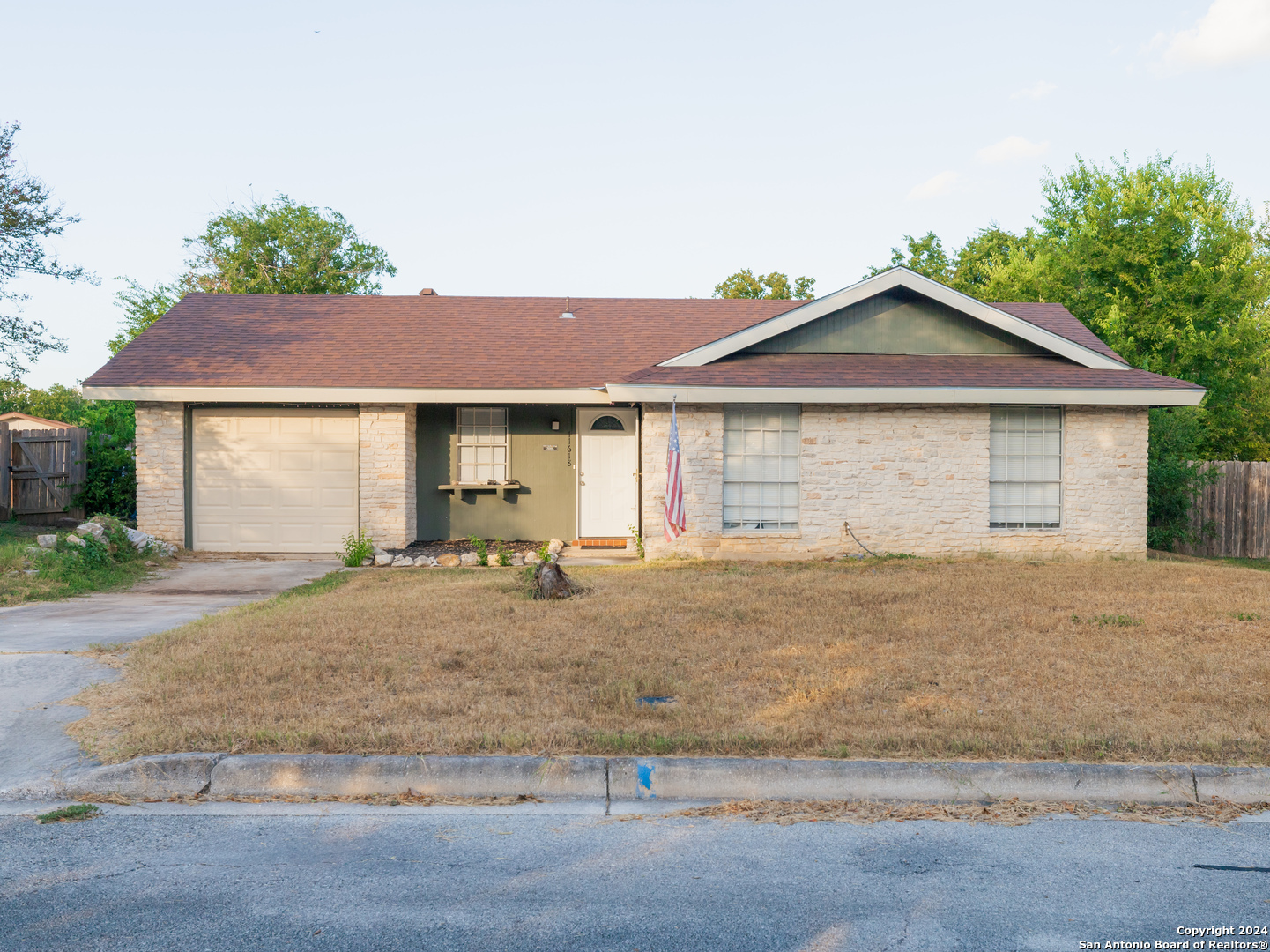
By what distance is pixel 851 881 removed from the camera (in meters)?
3.77

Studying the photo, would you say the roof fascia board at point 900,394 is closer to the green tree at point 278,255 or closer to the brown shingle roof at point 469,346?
the brown shingle roof at point 469,346

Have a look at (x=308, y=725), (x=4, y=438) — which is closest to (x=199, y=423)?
(x=4, y=438)

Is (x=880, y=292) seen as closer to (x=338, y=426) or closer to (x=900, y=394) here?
(x=900, y=394)

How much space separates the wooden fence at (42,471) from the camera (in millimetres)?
18219

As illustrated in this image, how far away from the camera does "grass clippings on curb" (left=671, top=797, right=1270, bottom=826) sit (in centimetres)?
447

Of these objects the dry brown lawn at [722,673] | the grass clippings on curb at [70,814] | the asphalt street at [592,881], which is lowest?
the grass clippings on curb at [70,814]

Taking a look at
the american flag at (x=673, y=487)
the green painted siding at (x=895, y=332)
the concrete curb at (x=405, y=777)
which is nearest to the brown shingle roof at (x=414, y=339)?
the american flag at (x=673, y=487)

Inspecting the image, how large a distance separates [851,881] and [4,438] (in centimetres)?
1932

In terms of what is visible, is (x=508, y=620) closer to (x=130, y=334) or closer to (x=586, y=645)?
(x=586, y=645)

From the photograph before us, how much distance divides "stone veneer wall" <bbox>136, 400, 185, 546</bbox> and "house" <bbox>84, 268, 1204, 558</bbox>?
30mm

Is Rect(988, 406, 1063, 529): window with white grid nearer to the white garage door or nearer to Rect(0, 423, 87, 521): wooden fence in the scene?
the white garage door

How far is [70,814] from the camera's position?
447cm

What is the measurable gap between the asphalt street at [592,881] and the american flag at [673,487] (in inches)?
327

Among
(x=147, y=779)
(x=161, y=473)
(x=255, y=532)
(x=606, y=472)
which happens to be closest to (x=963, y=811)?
(x=147, y=779)
